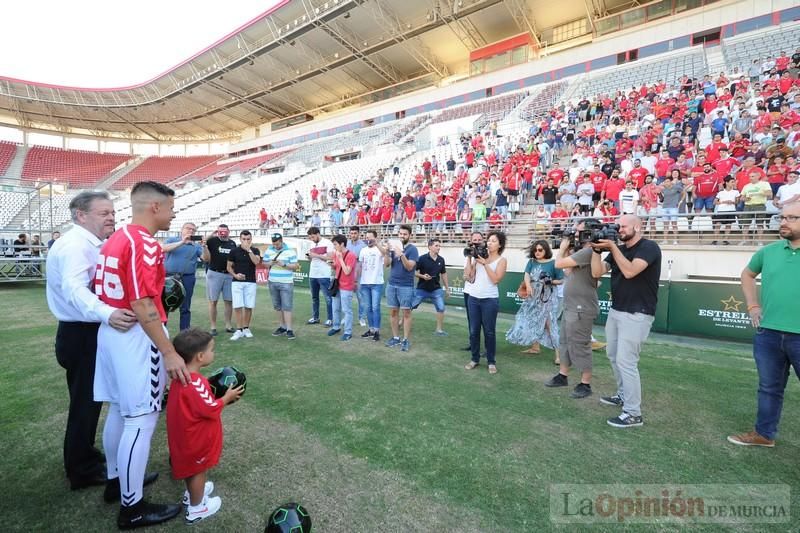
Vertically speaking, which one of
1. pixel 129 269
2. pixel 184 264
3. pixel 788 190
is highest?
pixel 788 190

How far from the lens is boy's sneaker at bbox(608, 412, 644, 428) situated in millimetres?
3508

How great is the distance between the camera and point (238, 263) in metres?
6.58

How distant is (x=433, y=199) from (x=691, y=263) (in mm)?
7973

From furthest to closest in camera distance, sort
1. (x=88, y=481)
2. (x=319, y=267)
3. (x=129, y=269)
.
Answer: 1. (x=319, y=267)
2. (x=88, y=481)
3. (x=129, y=269)

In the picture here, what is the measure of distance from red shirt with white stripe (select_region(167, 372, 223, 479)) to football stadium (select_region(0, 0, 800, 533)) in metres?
0.01

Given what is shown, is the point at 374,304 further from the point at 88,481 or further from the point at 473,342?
the point at 88,481

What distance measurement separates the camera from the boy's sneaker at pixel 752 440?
Result: 3.14 m

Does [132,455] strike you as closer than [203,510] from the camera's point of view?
Yes

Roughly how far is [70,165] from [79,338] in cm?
4870

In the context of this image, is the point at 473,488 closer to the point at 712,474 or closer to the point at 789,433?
the point at 712,474

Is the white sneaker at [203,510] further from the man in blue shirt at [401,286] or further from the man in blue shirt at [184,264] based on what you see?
the man in blue shirt at [184,264]

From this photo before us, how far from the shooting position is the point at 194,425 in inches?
84.5

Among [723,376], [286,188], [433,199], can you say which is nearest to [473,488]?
[723,376]

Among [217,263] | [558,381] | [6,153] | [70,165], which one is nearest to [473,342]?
[558,381]
